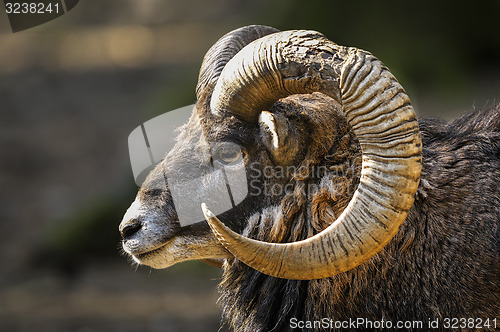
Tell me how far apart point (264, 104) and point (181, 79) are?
739cm

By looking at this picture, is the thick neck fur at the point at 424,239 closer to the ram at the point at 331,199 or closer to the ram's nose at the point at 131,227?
the ram at the point at 331,199

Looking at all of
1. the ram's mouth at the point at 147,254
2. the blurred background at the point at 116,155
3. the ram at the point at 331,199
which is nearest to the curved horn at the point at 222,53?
the ram at the point at 331,199

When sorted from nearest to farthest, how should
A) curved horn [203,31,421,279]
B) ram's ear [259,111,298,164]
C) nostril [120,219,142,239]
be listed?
curved horn [203,31,421,279]
ram's ear [259,111,298,164]
nostril [120,219,142,239]

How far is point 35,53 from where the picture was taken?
17.8 meters

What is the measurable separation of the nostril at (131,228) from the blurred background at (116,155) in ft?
16.5

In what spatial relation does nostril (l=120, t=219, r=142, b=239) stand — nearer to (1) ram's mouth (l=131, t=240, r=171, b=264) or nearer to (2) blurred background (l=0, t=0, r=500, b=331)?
(1) ram's mouth (l=131, t=240, r=171, b=264)

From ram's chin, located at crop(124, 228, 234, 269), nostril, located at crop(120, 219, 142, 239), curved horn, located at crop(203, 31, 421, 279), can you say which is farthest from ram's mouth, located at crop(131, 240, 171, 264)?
curved horn, located at crop(203, 31, 421, 279)

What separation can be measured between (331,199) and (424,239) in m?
0.74

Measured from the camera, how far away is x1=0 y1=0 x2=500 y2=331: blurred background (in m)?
10.6

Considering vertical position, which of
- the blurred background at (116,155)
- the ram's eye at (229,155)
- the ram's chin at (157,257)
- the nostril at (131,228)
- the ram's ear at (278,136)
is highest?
the ram's ear at (278,136)

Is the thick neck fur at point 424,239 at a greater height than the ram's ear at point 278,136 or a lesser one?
lesser

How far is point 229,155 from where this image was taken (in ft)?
16.2

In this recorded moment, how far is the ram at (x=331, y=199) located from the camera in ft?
13.2

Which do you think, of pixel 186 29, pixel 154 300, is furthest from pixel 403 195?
pixel 186 29
